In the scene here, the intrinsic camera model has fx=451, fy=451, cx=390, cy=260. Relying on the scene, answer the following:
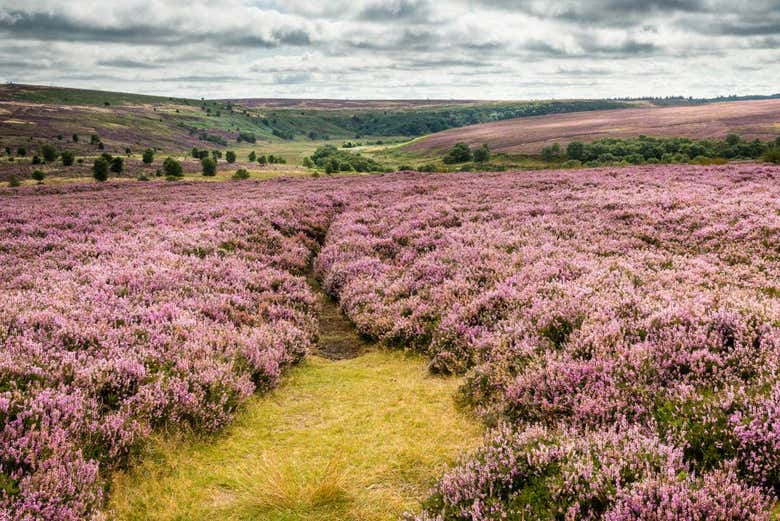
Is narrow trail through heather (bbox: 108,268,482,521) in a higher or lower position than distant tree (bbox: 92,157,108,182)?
lower

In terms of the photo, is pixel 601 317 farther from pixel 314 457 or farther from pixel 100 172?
pixel 100 172

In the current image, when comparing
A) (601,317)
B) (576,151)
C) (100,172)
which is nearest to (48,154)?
(100,172)

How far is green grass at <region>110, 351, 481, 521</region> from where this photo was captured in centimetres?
487

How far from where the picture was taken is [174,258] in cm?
1288

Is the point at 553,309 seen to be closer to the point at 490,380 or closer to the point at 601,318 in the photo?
the point at 601,318

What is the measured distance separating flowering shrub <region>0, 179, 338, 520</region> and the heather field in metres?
0.04

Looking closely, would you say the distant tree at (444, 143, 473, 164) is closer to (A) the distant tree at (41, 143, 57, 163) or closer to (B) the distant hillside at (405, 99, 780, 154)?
(B) the distant hillside at (405, 99, 780, 154)

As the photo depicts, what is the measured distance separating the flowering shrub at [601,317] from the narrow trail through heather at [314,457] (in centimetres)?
64

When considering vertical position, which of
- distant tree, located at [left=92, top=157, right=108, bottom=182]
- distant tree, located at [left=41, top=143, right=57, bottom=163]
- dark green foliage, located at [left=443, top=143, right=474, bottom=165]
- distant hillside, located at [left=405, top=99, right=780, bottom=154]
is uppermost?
distant hillside, located at [left=405, top=99, right=780, bottom=154]

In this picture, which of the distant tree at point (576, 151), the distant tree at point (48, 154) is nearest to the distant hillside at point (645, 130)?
the distant tree at point (576, 151)

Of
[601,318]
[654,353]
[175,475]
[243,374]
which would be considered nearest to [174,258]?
[243,374]

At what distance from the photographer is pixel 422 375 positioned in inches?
325

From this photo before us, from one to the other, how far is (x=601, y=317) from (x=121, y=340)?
813 centimetres

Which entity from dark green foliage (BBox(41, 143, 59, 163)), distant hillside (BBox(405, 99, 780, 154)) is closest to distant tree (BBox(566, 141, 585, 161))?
distant hillside (BBox(405, 99, 780, 154))
